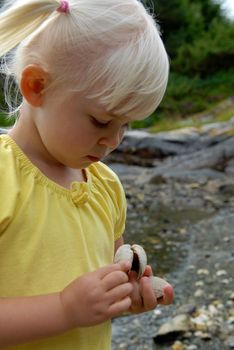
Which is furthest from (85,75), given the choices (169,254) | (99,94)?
(169,254)

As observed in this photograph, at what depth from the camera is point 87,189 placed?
1.39 metres

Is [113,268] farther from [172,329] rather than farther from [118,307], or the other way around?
[172,329]

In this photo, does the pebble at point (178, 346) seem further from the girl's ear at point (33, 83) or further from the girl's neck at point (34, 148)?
the girl's ear at point (33, 83)

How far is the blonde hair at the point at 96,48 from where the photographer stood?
1238mm

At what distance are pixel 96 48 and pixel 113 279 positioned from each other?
492 millimetres

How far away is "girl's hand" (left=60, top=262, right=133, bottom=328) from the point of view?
1.17 m

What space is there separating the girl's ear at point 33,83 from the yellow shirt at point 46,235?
108 millimetres

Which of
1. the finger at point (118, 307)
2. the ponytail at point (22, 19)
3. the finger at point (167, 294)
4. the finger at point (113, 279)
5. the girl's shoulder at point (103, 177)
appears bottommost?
the finger at point (167, 294)

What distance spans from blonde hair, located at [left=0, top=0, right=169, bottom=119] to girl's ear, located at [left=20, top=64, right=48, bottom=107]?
2 cm

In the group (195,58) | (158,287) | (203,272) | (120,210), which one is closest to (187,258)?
(203,272)

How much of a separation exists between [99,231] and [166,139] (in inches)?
363

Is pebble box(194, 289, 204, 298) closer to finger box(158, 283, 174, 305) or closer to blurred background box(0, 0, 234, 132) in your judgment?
finger box(158, 283, 174, 305)

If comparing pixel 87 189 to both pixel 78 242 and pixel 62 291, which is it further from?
pixel 62 291

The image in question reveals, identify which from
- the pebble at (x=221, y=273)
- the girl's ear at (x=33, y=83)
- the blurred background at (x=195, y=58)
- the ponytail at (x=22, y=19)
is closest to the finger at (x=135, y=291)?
the girl's ear at (x=33, y=83)
